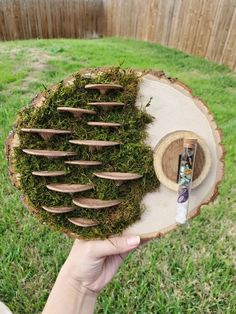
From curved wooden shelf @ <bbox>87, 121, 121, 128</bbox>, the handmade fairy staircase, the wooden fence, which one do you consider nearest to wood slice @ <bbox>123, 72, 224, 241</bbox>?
the handmade fairy staircase

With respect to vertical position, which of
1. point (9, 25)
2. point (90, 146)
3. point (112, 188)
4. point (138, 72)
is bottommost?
point (9, 25)

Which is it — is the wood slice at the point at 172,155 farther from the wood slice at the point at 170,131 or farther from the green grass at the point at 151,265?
the green grass at the point at 151,265

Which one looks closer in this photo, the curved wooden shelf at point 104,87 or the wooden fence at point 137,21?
the curved wooden shelf at point 104,87

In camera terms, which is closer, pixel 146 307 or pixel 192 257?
pixel 146 307

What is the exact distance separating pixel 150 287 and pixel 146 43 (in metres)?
6.13

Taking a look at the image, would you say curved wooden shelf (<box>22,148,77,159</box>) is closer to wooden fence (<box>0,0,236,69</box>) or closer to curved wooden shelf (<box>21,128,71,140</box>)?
curved wooden shelf (<box>21,128,71,140</box>)

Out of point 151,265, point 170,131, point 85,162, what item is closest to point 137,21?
point 151,265

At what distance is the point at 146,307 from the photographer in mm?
1881

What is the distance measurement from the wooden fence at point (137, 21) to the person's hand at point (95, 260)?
4654 millimetres

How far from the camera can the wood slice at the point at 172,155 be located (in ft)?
3.99

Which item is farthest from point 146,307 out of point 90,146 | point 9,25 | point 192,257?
point 9,25

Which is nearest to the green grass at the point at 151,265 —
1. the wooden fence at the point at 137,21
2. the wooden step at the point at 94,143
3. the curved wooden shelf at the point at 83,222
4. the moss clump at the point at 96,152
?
the moss clump at the point at 96,152

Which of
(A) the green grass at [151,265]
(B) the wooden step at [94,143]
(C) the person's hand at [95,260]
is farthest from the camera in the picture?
(A) the green grass at [151,265]

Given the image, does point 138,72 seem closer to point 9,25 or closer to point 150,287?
point 150,287
